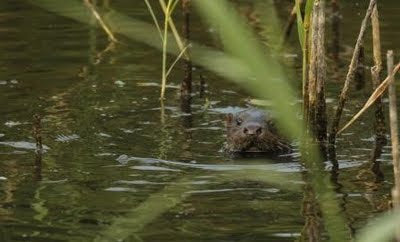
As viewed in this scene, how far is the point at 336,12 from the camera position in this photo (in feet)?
44.8

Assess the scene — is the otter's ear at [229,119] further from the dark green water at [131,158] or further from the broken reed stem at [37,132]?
the broken reed stem at [37,132]

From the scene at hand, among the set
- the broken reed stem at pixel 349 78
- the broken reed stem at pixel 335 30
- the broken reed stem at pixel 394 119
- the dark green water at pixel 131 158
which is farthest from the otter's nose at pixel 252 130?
the broken reed stem at pixel 394 119

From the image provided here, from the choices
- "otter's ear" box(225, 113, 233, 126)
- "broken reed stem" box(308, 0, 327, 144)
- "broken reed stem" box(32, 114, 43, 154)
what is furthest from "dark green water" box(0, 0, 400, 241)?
"broken reed stem" box(308, 0, 327, 144)

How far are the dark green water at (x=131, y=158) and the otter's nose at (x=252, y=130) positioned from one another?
0.94 ft

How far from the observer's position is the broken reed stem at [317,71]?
24.1ft

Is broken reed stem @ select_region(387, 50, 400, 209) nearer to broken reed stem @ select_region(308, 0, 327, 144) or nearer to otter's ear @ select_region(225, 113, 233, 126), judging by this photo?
broken reed stem @ select_region(308, 0, 327, 144)

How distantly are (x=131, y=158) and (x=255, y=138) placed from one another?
1.12 m

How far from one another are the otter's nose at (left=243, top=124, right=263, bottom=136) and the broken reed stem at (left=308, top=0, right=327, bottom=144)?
2.27 ft

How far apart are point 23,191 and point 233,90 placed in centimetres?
400

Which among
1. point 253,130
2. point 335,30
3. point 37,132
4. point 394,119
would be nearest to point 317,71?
point 253,130

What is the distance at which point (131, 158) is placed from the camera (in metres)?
8.04

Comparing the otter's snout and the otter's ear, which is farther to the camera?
the otter's ear

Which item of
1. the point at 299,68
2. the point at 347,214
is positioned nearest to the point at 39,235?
the point at 347,214

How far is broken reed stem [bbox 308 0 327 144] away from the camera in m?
7.35
